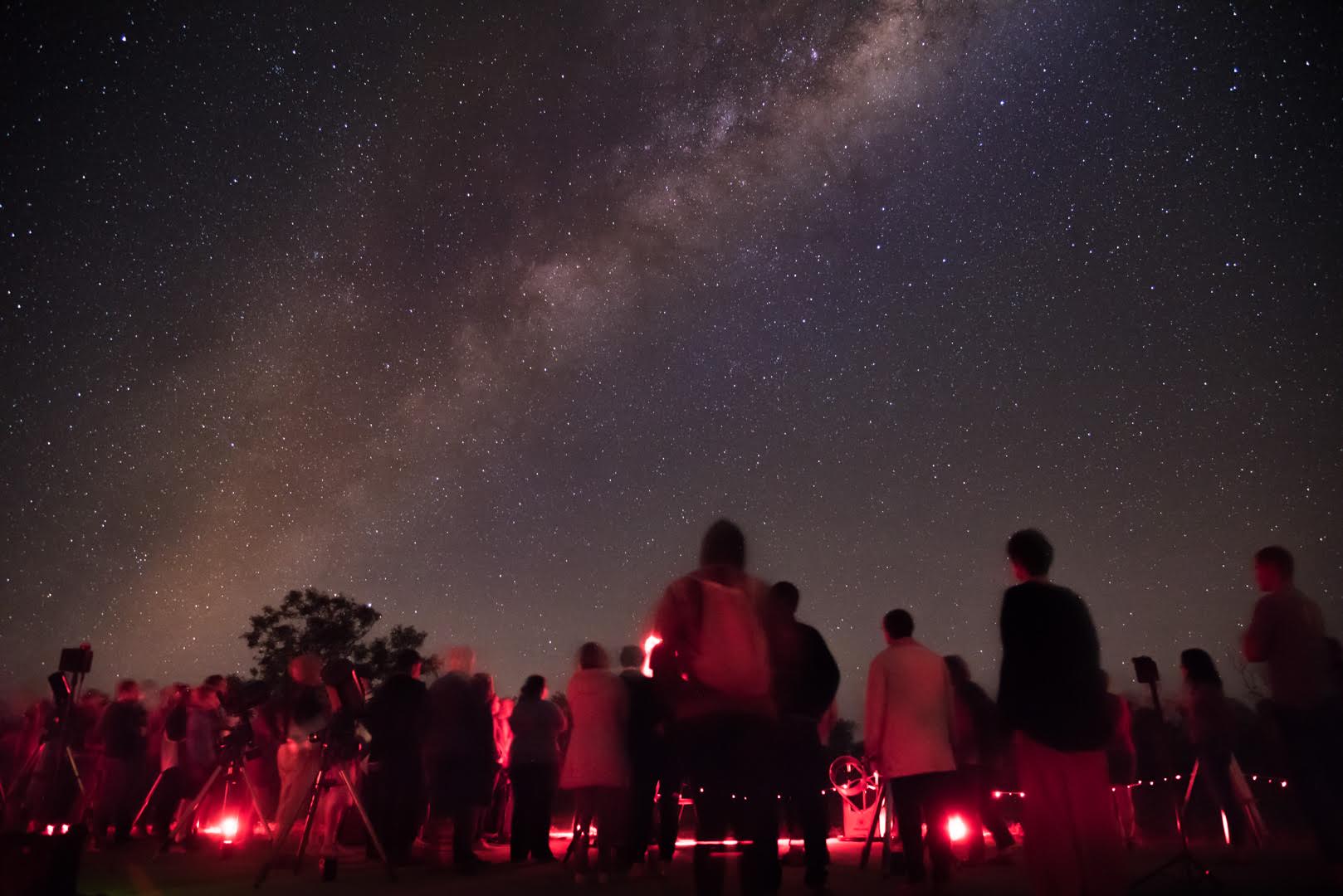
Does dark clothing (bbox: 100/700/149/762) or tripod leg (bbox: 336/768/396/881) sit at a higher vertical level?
dark clothing (bbox: 100/700/149/762)

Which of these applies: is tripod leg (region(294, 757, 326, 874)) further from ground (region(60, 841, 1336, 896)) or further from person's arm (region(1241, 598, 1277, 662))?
person's arm (region(1241, 598, 1277, 662))

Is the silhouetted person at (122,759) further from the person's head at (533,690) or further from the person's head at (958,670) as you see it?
the person's head at (958,670)

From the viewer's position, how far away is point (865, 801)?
1287 centimetres

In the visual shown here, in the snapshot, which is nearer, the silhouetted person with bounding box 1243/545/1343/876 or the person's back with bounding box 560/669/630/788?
the silhouetted person with bounding box 1243/545/1343/876

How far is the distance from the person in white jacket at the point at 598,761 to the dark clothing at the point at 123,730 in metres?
7.44

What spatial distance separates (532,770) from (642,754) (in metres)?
1.87

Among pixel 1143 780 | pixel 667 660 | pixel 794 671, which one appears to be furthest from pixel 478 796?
pixel 1143 780

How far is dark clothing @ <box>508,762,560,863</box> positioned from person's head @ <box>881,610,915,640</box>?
451 centimetres

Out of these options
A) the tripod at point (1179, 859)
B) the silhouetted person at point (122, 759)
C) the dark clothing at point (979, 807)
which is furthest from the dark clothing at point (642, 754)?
the silhouetted person at point (122, 759)

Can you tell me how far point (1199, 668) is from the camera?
9.76 metres

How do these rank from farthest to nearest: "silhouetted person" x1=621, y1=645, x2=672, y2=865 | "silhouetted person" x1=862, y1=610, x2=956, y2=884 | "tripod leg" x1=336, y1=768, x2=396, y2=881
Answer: "silhouetted person" x1=621, y1=645, x2=672, y2=865 < "tripod leg" x1=336, y1=768, x2=396, y2=881 < "silhouetted person" x1=862, y1=610, x2=956, y2=884

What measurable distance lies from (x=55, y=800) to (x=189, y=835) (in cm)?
208

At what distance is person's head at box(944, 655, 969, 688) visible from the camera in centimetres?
917

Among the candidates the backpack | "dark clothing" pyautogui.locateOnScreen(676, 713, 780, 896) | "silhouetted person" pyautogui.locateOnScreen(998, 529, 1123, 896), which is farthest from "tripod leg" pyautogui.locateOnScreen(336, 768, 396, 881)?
"silhouetted person" pyautogui.locateOnScreen(998, 529, 1123, 896)
